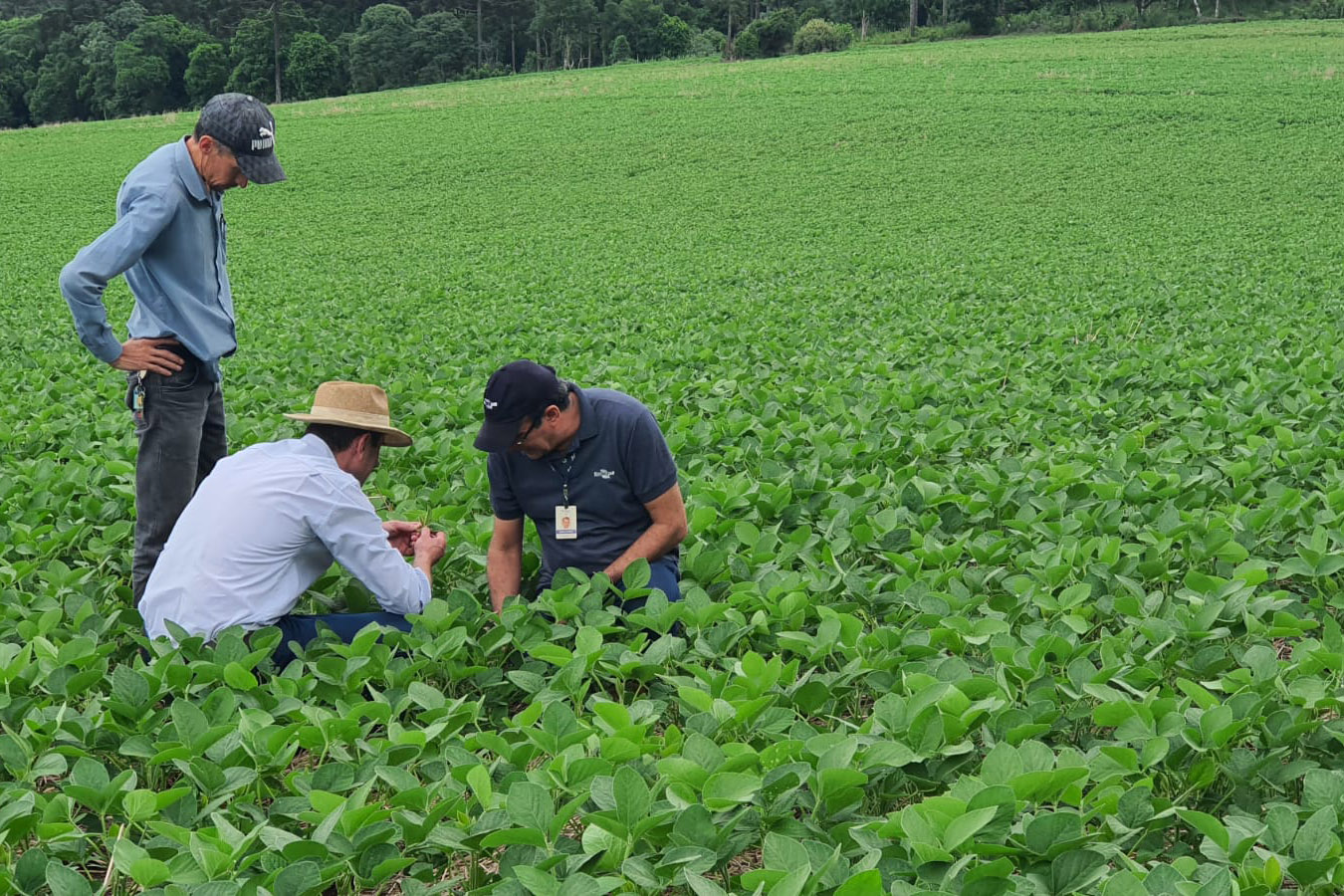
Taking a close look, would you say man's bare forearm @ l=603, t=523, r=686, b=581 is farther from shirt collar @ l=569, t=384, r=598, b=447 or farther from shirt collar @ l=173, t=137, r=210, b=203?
shirt collar @ l=173, t=137, r=210, b=203

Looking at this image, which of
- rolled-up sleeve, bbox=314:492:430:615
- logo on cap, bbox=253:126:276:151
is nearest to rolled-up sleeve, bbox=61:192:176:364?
logo on cap, bbox=253:126:276:151

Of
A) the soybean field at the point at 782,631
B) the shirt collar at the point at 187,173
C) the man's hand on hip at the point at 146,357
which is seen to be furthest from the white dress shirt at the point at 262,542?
the shirt collar at the point at 187,173

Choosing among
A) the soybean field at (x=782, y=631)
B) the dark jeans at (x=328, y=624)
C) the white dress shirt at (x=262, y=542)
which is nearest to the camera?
the soybean field at (x=782, y=631)

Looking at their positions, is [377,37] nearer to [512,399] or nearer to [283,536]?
[512,399]

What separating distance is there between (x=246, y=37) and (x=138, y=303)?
75.2 metres

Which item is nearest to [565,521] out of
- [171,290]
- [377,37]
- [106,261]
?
[171,290]

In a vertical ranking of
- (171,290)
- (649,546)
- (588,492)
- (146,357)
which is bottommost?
(649,546)

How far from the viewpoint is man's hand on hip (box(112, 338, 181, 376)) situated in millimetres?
4273

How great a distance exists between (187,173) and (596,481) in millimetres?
1896

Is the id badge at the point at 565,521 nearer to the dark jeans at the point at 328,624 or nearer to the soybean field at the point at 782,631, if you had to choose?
the soybean field at the point at 782,631

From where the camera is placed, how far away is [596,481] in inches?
168

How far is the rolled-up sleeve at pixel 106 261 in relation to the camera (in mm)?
4109

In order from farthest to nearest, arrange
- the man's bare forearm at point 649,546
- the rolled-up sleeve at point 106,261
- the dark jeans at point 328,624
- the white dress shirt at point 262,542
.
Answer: the man's bare forearm at point 649,546
the rolled-up sleeve at point 106,261
the dark jeans at point 328,624
the white dress shirt at point 262,542

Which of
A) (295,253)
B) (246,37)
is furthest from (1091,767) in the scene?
(246,37)
